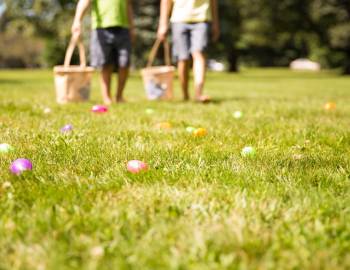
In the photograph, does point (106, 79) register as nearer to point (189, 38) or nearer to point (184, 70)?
point (184, 70)

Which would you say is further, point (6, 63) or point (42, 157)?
point (6, 63)

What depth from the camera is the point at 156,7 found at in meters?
23.6

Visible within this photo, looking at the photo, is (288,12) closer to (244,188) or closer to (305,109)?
(305,109)

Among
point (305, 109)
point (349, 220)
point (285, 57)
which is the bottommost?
point (285, 57)

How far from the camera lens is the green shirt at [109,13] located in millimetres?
6090

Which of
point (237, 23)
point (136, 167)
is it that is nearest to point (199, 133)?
point (136, 167)

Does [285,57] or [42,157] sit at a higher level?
[42,157]

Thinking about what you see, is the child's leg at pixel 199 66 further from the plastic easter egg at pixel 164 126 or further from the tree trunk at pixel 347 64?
the tree trunk at pixel 347 64

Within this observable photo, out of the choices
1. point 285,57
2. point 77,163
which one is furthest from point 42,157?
point 285,57

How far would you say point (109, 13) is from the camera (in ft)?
20.0

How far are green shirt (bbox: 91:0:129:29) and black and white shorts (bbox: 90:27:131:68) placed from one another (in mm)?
111

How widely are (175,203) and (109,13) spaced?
4648mm

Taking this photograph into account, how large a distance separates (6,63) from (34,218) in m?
55.1

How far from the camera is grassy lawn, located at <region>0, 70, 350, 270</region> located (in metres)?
1.51
